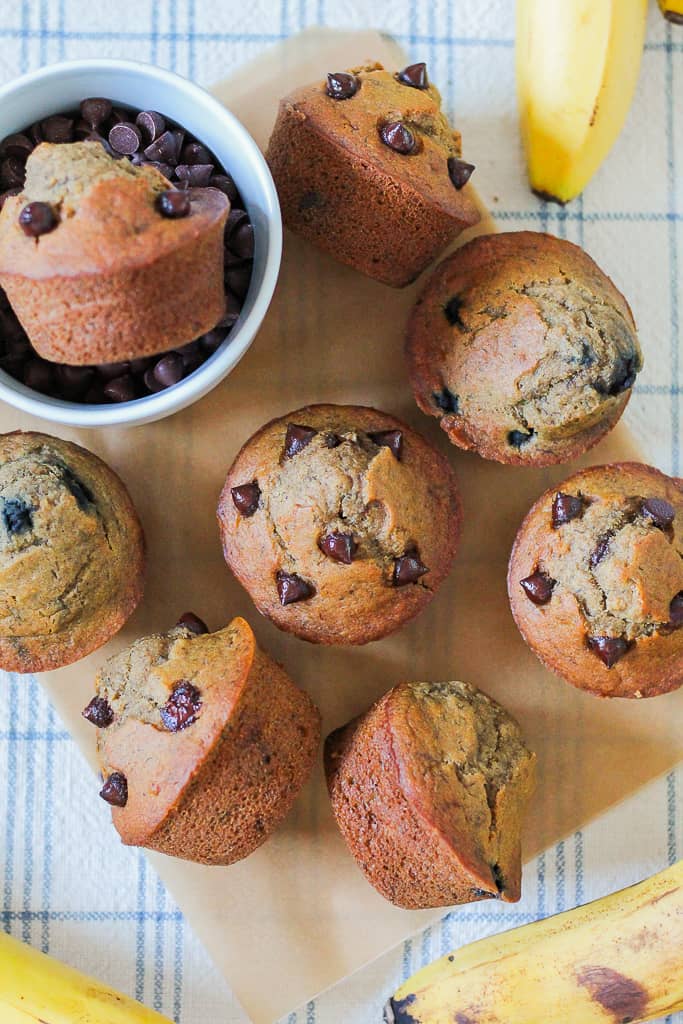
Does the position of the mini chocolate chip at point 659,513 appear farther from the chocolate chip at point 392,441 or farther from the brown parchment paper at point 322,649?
the chocolate chip at point 392,441

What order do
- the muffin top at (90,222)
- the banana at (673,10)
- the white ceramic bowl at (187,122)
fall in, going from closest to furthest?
1. the muffin top at (90,222)
2. the white ceramic bowl at (187,122)
3. the banana at (673,10)

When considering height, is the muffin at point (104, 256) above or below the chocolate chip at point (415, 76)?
below

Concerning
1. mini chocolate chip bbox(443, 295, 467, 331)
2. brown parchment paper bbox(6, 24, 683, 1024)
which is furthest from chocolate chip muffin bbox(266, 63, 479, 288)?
brown parchment paper bbox(6, 24, 683, 1024)

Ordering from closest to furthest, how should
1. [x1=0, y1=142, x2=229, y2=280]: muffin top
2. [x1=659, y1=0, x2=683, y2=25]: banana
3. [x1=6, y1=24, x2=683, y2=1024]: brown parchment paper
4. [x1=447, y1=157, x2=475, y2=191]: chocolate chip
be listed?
[x1=0, y1=142, x2=229, y2=280]: muffin top, [x1=447, y1=157, x2=475, y2=191]: chocolate chip, [x1=6, y1=24, x2=683, y2=1024]: brown parchment paper, [x1=659, y1=0, x2=683, y2=25]: banana

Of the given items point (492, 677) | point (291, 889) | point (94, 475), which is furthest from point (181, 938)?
Answer: point (94, 475)

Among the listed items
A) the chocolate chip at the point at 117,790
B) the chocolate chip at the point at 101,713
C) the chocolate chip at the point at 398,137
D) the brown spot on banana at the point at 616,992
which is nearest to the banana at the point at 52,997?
the chocolate chip at the point at 117,790

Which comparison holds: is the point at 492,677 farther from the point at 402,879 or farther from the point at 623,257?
the point at 623,257

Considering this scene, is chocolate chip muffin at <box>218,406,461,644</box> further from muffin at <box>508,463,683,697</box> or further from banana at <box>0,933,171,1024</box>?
banana at <box>0,933,171,1024</box>

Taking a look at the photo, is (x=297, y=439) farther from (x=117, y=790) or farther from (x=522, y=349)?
(x=117, y=790)
